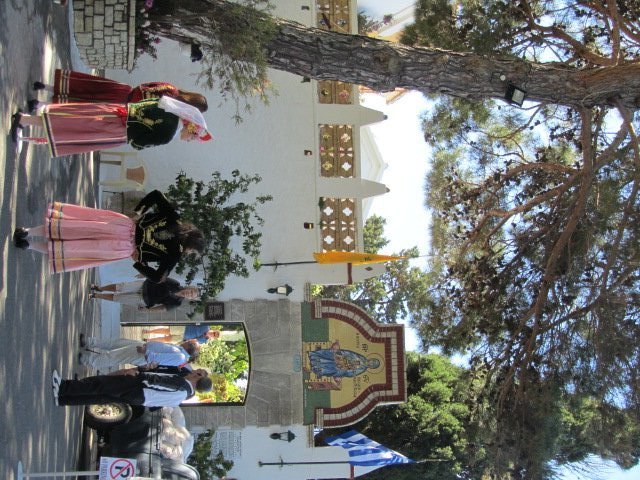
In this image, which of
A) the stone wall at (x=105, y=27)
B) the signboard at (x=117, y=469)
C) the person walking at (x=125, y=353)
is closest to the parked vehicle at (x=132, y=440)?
the person walking at (x=125, y=353)

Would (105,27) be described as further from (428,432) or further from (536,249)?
(428,432)

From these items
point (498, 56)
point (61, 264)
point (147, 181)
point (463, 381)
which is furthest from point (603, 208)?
point (147, 181)

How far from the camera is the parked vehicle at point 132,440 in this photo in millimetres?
9258

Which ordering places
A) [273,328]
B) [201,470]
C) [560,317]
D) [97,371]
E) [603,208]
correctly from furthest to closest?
[273,328]
[201,470]
[97,371]
[560,317]
[603,208]

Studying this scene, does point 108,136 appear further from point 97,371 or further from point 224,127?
point 224,127

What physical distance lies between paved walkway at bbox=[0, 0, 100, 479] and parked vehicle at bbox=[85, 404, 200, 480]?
1.16 ft

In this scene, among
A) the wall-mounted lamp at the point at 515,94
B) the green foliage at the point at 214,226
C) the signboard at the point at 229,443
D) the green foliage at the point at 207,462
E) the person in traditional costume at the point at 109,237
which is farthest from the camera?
the signboard at the point at 229,443

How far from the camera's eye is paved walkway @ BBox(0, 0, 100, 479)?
253 inches

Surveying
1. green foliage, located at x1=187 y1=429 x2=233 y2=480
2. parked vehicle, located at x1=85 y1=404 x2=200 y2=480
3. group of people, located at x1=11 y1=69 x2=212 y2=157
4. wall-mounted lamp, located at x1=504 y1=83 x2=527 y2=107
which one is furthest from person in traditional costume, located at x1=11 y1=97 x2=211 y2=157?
green foliage, located at x1=187 y1=429 x2=233 y2=480

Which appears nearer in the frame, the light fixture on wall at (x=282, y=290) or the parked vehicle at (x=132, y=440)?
the parked vehicle at (x=132, y=440)

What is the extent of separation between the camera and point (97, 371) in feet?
34.2

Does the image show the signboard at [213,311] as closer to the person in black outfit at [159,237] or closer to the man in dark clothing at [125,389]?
the man in dark clothing at [125,389]

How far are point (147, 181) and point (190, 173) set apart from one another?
0.75 metres

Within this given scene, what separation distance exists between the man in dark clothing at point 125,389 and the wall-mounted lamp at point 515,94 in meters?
5.58
